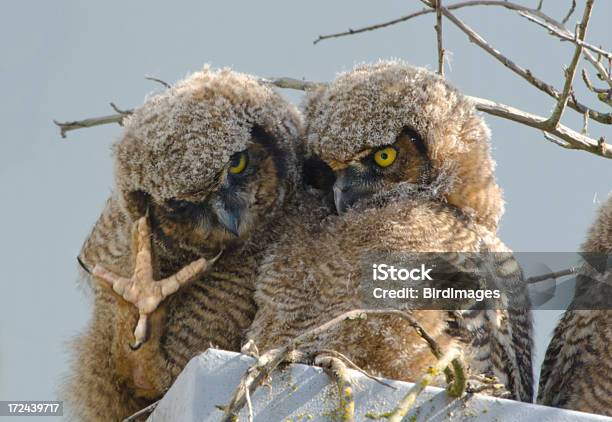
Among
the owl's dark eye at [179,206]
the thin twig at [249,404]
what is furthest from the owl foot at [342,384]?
the owl's dark eye at [179,206]

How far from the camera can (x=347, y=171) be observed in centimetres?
396

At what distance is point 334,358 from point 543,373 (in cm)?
151

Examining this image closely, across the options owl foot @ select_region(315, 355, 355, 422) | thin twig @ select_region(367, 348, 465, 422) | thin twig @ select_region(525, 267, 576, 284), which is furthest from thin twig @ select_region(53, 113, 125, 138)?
thin twig @ select_region(367, 348, 465, 422)

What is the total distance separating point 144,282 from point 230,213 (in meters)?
0.38

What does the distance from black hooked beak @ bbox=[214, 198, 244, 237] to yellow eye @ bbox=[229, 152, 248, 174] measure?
0.36ft

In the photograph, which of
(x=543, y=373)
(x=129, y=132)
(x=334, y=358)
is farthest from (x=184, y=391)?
(x=543, y=373)

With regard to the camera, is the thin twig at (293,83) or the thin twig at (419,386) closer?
the thin twig at (419,386)

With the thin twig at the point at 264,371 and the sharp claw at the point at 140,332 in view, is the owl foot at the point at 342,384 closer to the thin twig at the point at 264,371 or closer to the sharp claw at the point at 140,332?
the thin twig at the point at 264,371

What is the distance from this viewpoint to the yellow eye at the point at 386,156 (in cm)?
395

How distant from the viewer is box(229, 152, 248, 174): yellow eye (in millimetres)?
3850

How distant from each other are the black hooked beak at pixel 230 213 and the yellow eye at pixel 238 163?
109 millimetres

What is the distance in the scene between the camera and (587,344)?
3982 millimetres

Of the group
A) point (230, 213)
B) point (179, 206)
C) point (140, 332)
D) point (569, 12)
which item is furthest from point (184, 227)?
point (569, 12)

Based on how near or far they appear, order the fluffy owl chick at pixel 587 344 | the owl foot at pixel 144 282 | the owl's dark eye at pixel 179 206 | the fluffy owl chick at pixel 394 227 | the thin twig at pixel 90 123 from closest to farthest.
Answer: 1. the fluffy owl chick at pixel 394 227
2. the owl foot at pixel 144 282
3. the owl's dark eye at pixel 179 206
4. the fluffy owl chick at pixel 587 344
5. the thin twig at pixel 90 123
